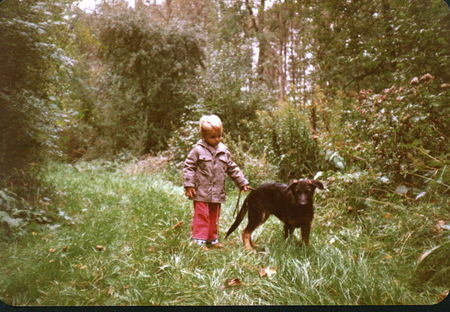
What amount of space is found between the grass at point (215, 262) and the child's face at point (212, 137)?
3.17 feet

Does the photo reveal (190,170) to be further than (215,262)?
Yes

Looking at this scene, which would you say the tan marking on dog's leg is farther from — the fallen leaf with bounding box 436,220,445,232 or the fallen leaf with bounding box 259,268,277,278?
the fallen leaf with bounding box 436,220,445,232

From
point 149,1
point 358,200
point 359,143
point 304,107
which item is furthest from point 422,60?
point 149,1

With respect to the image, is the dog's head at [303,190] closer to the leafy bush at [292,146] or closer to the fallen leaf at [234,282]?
the fallen leaf at [234,282]

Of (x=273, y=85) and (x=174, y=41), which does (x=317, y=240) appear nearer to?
(x=273, y=85)

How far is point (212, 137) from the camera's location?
9.41 feet

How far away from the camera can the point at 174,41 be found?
926cm

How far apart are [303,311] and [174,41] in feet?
29.1

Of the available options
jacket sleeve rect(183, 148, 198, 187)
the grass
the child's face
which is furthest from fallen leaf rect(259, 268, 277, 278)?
the child's face

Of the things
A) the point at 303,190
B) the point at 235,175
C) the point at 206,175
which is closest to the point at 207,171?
the point at 206,175

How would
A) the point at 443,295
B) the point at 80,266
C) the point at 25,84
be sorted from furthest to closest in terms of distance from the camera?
the point at 25,84, the point at 80,266, the point at 443,295

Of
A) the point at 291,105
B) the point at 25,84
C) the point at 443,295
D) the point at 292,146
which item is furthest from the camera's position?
the point at 291,105

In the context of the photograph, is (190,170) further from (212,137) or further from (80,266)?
(80,266)

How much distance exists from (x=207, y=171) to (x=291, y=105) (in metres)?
2.73
